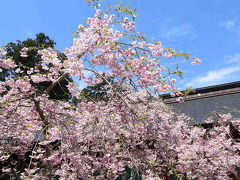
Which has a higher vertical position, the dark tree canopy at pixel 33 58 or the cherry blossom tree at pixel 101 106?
the dark tree canopy at pixel 33 58

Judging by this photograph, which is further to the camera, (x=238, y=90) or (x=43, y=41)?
(x=43, y=41)

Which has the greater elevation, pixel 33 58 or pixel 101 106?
pixel 33 58

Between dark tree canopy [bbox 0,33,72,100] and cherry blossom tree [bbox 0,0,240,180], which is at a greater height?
dark tree canopy [bbox 0,33,72,100]

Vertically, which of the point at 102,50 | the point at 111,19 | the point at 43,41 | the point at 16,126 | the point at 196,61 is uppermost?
the point at 43,41

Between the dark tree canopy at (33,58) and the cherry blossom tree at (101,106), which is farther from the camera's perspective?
the dark tree canopy at (33,58)

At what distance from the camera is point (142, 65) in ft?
14.6

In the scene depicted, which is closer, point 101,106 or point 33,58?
point 101,106

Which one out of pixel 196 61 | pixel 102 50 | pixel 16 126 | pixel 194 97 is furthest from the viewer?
pixel 194 97

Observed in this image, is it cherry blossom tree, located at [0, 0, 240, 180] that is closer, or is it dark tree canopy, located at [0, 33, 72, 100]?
cherry blossom tree, located at [0, 0, 240, 180]

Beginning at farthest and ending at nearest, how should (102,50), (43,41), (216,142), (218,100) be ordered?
(43,41), (218,100), (216,142), (102,50)

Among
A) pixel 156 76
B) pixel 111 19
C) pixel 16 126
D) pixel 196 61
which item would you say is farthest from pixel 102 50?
pixel 16 126

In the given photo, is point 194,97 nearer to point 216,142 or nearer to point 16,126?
point 216,142

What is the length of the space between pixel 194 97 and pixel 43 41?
1742 cm

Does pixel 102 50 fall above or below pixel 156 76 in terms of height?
above
